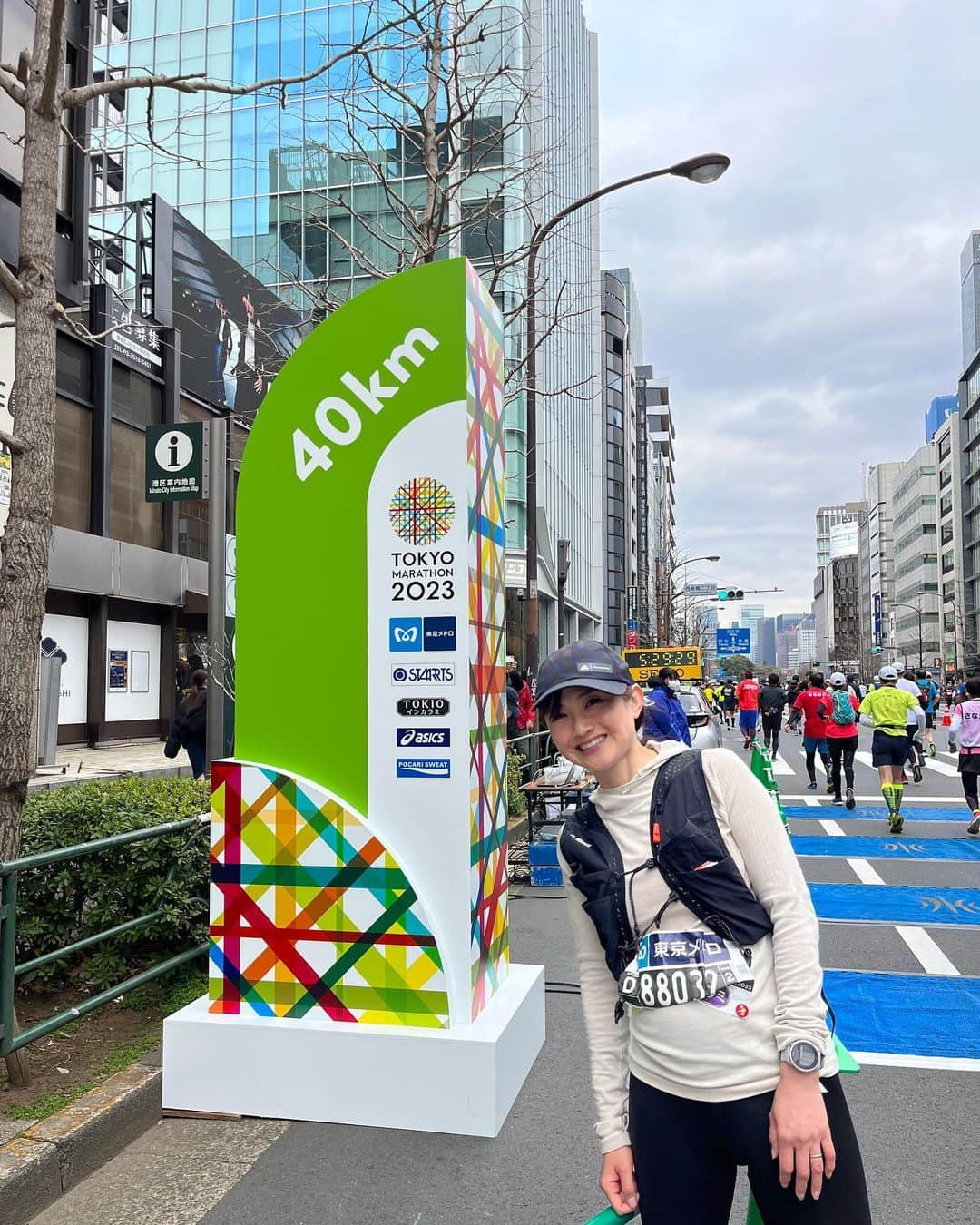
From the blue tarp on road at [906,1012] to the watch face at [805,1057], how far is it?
12.3 ft

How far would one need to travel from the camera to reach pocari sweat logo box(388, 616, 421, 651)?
4430 mm

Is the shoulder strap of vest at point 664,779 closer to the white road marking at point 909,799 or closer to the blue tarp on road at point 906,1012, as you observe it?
the blue tarp on road at point 906,1012

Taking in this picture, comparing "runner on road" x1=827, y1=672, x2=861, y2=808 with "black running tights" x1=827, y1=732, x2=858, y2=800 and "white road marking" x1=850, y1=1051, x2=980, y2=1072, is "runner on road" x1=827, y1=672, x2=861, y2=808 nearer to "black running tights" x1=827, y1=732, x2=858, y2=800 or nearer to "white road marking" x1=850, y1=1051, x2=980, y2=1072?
"black running tights" x1=827, y1=732, x2=858, y2=800

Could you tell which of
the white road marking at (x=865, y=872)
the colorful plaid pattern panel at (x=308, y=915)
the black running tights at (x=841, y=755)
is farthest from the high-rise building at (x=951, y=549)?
the colorful plaid pattern panel at (x=308, y=915)

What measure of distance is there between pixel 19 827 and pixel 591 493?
55.2 metres

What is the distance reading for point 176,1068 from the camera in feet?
14.5

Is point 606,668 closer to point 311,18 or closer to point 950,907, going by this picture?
point 950,907

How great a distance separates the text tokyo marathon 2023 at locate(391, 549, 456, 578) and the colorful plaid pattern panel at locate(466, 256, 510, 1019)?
0.12m

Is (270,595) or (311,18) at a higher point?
(311,18)

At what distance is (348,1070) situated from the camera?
4.24 meters

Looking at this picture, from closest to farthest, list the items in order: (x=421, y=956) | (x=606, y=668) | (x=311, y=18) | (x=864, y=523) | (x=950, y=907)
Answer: (x=606, y=668)
(x=421, y=956)
(x=950, y=907)
(x=311, y=18)
(x=864, y=523)

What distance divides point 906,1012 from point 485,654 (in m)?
3.38

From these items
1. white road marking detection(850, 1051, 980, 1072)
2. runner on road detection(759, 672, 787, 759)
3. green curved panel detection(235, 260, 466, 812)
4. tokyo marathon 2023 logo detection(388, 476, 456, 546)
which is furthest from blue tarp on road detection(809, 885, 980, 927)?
runner on road detection(759, 672, 787, 759)

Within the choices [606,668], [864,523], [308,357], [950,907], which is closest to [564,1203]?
[606,668]
